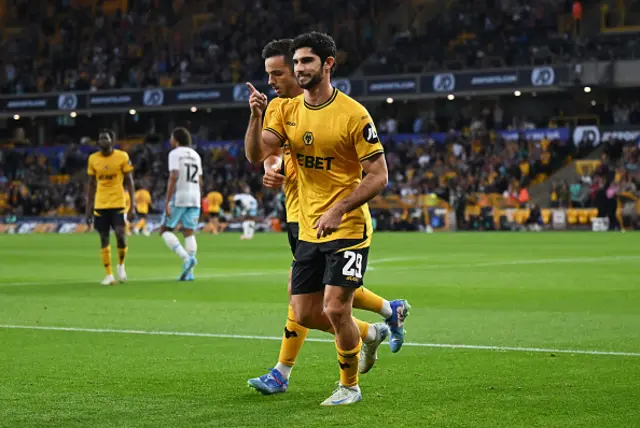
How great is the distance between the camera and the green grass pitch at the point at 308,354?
6777 mm

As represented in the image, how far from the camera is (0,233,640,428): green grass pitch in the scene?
6.78 meters

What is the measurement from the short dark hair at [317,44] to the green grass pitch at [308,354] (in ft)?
7.11

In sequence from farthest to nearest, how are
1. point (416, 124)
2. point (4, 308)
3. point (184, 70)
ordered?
point (184, 70) → point (416, 124) → point (4, 308)

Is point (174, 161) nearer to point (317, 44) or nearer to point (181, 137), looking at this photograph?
point (181, 137)

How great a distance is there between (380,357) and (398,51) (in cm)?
4733

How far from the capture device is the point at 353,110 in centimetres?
726

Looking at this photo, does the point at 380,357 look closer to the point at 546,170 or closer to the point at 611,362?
the point at 611,362

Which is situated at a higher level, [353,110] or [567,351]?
[353,110]

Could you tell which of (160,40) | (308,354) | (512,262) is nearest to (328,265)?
(308,354)

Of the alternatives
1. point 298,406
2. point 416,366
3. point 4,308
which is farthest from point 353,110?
point 4,308

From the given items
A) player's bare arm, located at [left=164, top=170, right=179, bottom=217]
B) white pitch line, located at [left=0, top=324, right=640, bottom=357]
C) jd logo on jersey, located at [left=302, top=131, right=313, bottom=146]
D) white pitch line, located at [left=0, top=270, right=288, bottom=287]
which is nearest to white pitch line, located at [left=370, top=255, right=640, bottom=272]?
white pitch line, located at [left=0, top=270, right=288, bottom=287]

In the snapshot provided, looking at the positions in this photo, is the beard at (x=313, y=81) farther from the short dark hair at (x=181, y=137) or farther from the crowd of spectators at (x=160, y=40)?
the crowd of spectators at (x=160, y=40)

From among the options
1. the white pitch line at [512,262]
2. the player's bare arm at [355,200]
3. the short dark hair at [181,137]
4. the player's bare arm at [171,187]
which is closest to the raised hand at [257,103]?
the player's bare arm at [355,200]

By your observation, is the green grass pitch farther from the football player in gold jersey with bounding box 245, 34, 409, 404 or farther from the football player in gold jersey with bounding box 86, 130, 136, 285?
the football player in gold jersey with bounding box 86, 130, 136, 285
